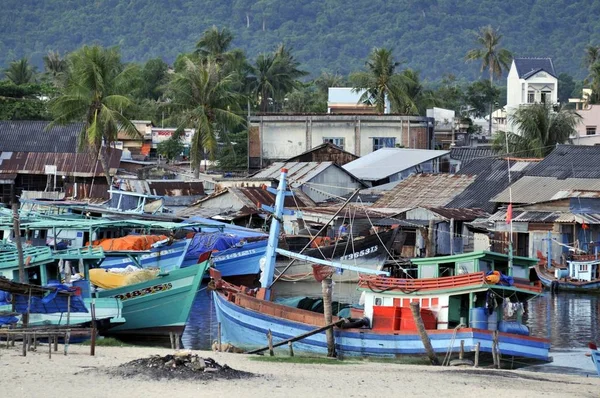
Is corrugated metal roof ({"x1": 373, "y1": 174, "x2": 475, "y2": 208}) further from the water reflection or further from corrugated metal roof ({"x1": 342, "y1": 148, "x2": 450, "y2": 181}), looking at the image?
the water reflection

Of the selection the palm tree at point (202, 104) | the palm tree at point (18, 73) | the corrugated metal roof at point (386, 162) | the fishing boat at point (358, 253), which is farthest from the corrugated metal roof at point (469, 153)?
the palm tree at point (18, 73)

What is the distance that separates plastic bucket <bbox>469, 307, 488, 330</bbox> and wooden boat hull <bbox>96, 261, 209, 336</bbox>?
7.88 m

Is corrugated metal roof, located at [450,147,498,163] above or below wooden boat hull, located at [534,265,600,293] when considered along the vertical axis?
above

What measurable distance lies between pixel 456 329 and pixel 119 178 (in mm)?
40841

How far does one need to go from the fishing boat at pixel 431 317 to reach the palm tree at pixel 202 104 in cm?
3818

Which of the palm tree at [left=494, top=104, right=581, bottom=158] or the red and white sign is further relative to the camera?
the red and white sign

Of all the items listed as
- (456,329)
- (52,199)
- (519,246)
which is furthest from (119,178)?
(456,329)

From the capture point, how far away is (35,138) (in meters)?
72.5

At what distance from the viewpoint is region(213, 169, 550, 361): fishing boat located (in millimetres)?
28238

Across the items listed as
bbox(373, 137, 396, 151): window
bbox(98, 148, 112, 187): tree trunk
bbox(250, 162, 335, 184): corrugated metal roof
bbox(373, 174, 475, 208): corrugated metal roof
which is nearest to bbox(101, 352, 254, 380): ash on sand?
bbox(373, 174, 475, 208): corrugated metal roof

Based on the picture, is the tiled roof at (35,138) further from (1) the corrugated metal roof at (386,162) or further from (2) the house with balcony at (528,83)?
(2) the house with balcony at (528,83)

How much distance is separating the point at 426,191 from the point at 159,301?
29.8 meters

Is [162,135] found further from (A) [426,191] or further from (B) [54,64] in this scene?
(B) [54,64]

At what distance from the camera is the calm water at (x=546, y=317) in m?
34.8
